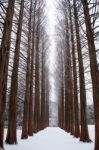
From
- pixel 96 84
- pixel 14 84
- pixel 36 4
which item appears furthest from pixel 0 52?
pixel 36 4

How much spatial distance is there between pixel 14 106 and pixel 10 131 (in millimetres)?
1183

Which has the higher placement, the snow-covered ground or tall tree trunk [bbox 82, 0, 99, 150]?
tall tree trunk [bbox 82, 0, 99, 150]

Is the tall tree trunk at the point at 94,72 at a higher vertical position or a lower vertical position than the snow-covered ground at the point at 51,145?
higher

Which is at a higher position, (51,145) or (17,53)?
(17,53)

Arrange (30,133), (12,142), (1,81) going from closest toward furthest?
(1,81) < (12,142) < (30,133)

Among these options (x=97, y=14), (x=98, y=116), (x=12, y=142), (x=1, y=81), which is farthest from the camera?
(x=12, y=142)

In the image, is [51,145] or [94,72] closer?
[94,72]

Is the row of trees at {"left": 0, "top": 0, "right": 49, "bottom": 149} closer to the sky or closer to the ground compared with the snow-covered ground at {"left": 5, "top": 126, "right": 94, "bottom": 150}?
closer to the sky

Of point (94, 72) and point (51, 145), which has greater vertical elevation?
point (94, 72)

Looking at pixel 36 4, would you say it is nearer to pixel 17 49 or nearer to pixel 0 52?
pixel 17 49

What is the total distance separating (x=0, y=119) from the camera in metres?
9.42

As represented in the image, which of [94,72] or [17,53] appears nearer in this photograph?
[94,72]

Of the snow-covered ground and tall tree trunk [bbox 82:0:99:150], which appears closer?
tall tree trunk [bbox 82:0:99:150]

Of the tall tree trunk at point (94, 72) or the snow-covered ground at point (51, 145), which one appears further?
the snow-covered ground at point (51, 145)
